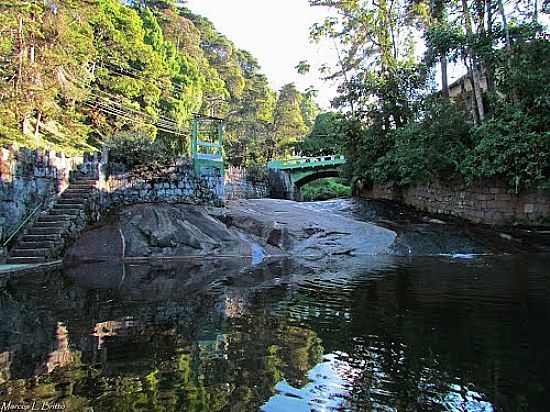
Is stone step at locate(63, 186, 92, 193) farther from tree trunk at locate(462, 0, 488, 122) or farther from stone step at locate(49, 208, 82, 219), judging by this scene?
tree trunk at locate(462, 0, 488, 122)

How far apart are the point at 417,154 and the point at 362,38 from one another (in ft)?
31.2

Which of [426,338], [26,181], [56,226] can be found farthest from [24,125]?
[426,338]

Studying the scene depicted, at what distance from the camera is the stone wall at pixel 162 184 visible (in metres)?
12.8

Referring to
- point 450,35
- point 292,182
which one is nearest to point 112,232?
point 450,35

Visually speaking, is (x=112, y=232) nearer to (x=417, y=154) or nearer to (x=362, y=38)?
(x=417, y=154)

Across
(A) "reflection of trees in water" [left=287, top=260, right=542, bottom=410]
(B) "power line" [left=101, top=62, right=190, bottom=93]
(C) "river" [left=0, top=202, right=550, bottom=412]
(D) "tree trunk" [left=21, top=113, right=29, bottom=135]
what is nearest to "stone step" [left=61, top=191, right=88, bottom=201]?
(C) "river" [left=0, top=202, right=550, bottom=412]

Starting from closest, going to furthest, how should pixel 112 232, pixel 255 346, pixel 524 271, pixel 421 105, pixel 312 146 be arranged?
pixel 255 346 → pixel 524 271 → pixel 112 232 → pixel 421 105 → pixel 312 146

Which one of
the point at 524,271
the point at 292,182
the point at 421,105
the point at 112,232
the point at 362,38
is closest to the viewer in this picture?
the point at 524,271

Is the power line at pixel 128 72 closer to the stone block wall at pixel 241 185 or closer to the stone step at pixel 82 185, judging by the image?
the stone block wall at pixel 241 185

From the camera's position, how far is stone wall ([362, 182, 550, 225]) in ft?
46.4

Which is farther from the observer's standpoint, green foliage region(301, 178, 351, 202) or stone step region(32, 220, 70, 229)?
green foliage region(301, 178, 351, 202)

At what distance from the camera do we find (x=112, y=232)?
37.6 ft

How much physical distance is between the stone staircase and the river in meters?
2.90

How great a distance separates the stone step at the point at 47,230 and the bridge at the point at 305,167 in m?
21.1
